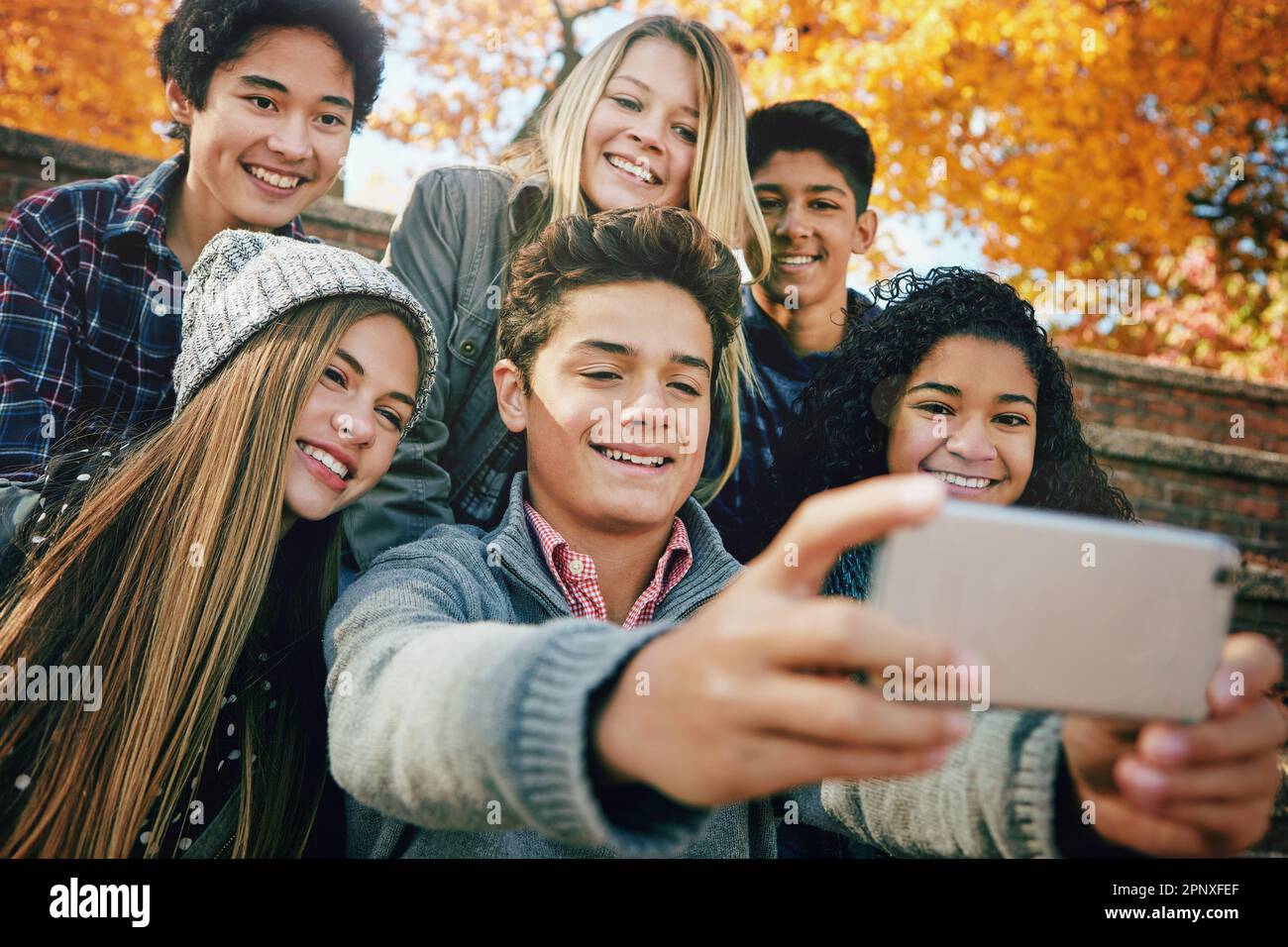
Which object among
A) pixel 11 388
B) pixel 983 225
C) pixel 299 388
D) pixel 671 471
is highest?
pixel 983 225

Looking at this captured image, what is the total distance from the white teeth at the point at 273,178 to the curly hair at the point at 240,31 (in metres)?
0.23

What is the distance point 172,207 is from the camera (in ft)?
8.41

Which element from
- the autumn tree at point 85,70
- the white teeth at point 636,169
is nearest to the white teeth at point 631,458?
the white teeth at point 636,169

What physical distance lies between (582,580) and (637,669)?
974mm

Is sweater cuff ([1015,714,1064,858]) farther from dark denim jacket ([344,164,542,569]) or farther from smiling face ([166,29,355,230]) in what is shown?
smiling face ([166,29,355,230])

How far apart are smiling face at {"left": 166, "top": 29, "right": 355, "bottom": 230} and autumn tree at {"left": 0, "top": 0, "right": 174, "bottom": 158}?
331cm

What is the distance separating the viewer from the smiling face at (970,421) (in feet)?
6.90

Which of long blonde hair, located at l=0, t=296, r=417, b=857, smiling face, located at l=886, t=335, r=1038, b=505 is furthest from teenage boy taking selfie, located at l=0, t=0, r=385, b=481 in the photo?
smiling face, located at l=886, t=335, r=1038, b=505

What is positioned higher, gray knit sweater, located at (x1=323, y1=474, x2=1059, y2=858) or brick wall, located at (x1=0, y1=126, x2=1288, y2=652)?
brick wall, located at (x1=0, y1=126, x2=1288, y2=652)

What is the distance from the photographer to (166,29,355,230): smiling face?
245 centimetres

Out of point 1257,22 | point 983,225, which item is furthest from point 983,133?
point 1257,22
